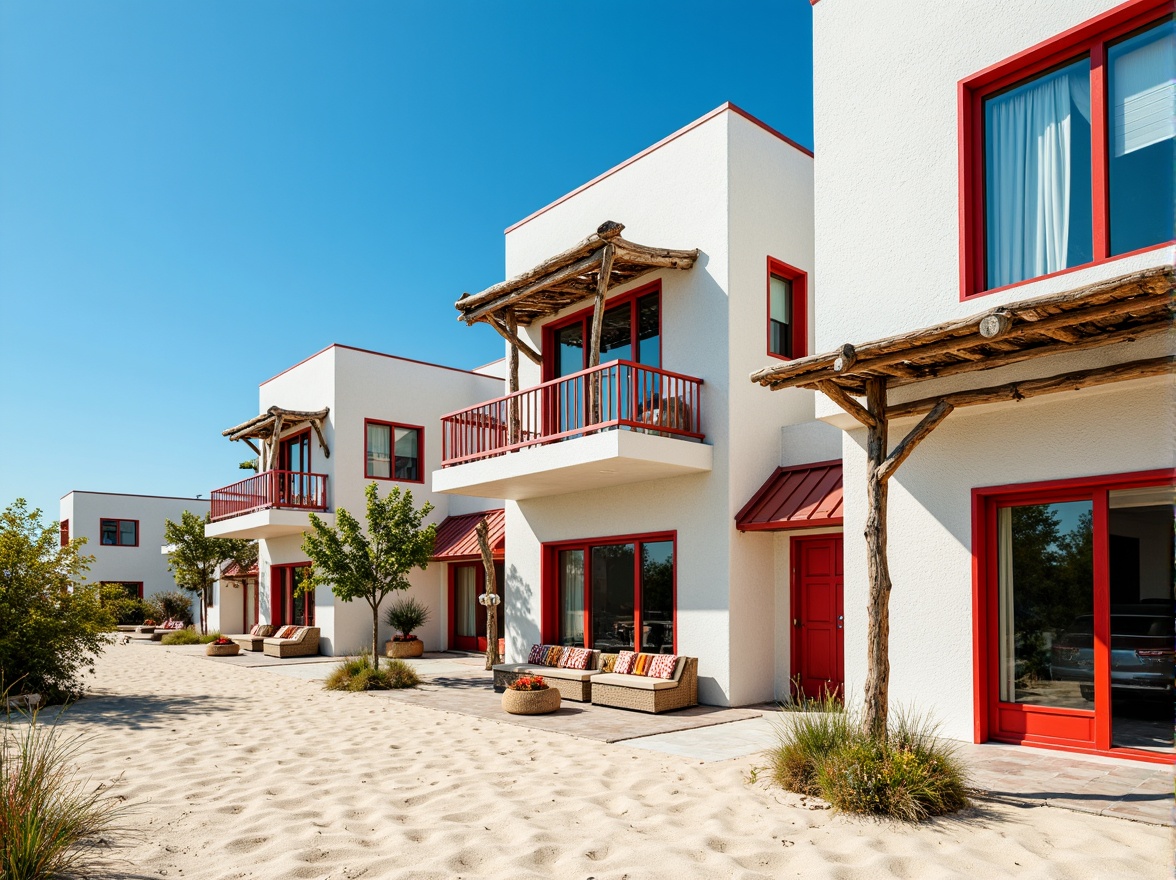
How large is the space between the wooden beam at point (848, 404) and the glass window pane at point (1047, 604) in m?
1.82

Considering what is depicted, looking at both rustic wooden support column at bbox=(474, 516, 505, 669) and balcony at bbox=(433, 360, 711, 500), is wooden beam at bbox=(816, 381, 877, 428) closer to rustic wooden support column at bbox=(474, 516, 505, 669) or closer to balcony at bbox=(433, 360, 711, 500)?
balcony at bbox=(433, 360, 711, 500)

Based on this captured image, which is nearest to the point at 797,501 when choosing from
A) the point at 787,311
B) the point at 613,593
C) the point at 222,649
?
the point at 787,311

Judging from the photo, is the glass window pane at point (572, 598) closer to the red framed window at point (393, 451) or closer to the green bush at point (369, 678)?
the green bush at point (369, 678)

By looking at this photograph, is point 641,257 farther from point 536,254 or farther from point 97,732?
point 97,732

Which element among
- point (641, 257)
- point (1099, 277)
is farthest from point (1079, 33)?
point (641, 257)

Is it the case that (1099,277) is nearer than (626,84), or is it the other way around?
(1099,277)

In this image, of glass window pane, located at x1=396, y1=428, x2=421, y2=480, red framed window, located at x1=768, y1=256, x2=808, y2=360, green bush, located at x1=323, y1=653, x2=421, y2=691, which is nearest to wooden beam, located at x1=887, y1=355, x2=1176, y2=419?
red framed window, located at x1=768, y1=256, x2=808, y2=360

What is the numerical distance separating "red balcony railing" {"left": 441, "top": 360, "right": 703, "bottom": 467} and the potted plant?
22.7ft

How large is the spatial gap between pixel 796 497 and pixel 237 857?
8.03m

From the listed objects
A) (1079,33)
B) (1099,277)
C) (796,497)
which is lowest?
(796,497)

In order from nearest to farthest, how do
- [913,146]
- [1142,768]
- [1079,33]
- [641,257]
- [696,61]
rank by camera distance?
[1142,768], [1079,33], [913,146], [641,257], [696,61]

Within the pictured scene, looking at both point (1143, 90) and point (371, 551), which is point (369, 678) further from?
point (1143, 90)

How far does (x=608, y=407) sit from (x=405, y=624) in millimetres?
10390

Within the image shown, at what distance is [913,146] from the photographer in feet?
27.4
